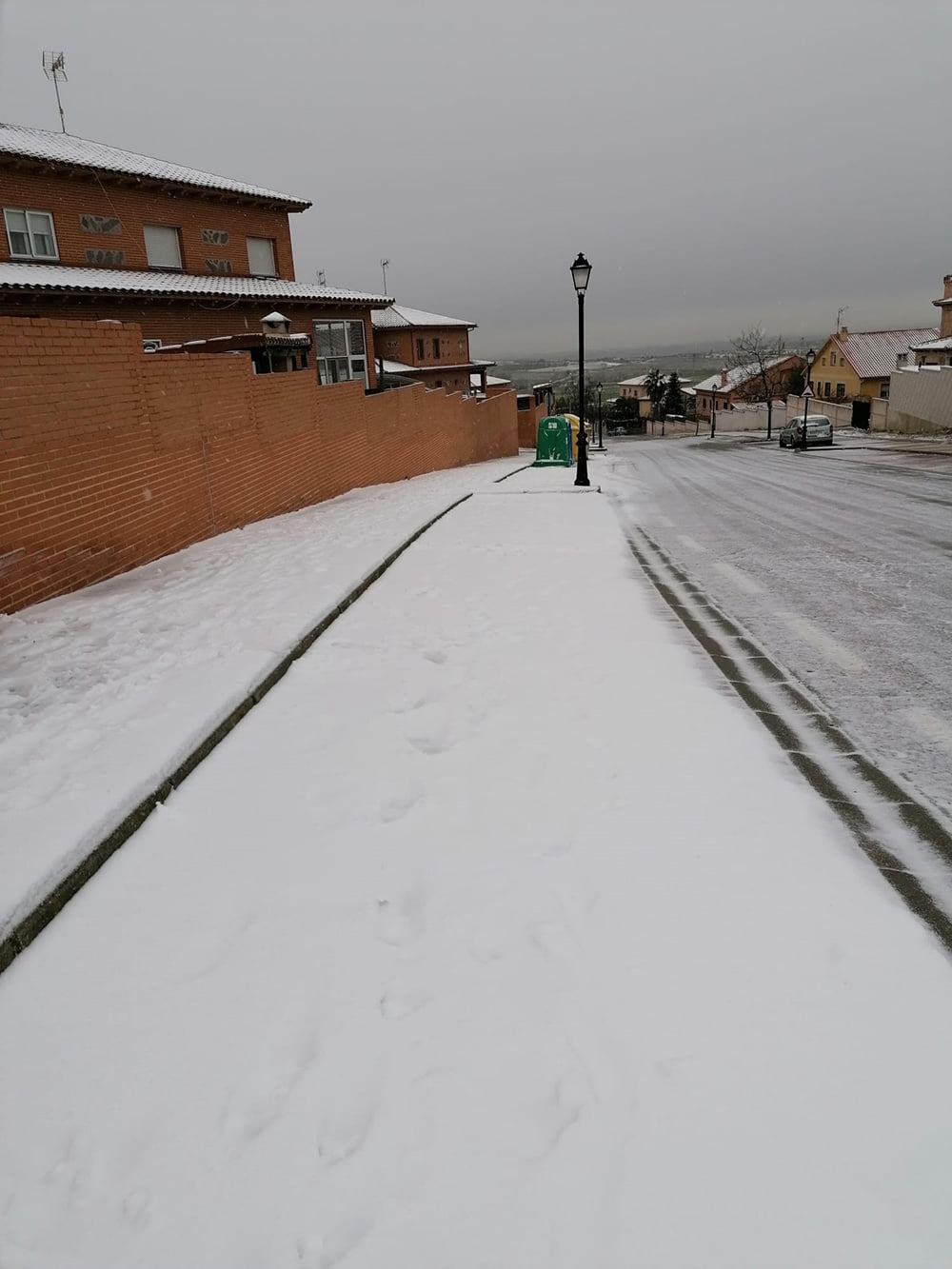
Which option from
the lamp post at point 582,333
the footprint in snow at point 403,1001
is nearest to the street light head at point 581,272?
the lamp post at point 582,333

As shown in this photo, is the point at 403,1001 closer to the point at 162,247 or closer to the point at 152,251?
the point at 152,251

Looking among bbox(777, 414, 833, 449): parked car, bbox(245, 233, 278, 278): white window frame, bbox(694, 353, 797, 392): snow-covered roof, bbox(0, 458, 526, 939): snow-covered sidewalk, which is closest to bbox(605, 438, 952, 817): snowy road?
bbox(0, 458, 526, 939): snow-covered sidewalk

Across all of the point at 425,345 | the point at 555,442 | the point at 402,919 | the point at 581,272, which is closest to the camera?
the point at 402,919

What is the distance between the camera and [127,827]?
3484 millimetres

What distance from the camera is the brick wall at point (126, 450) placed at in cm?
648

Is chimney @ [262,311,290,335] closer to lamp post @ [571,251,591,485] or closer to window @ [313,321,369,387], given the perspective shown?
window @ [313,321,369,387]

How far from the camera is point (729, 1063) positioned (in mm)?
2240

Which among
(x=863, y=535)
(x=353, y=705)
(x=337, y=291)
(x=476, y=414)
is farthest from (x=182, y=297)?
(x=353, y=705)

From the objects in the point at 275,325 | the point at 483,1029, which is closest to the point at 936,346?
the point at 275,325

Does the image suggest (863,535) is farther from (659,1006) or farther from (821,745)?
(659,1006)

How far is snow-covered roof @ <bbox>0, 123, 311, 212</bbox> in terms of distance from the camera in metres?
21.5

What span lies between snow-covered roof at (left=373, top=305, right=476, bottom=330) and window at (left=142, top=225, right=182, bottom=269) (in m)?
18.7

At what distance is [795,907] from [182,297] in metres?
24.7

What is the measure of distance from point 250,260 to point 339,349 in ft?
14.3
